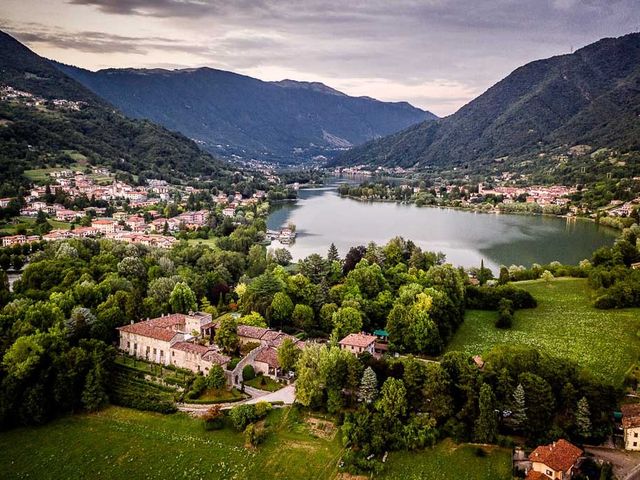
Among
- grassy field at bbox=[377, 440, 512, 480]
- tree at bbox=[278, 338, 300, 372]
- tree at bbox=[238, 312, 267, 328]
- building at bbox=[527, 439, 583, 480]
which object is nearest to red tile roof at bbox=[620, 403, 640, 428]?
building at bbox=[527, 439, 583, 480]

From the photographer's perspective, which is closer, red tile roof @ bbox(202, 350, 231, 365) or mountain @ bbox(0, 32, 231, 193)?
red tile roof @ bbox(202, 350, 231, 365)

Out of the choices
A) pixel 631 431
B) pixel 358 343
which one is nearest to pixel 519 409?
pixel 631 431

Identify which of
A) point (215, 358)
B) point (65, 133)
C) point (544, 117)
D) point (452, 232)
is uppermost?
point (544, 117)

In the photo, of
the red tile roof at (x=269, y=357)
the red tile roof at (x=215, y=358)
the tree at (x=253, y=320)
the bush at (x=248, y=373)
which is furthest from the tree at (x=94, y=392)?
the tree at (x=253, y=320)

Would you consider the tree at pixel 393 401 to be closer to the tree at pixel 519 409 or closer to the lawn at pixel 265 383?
the tree at pixel 519 409

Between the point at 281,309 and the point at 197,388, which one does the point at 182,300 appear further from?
the point at 197,388

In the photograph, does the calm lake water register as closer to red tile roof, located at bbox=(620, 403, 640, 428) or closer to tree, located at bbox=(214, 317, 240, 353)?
tree, located at bbox=(214, 317, 240, 353)
